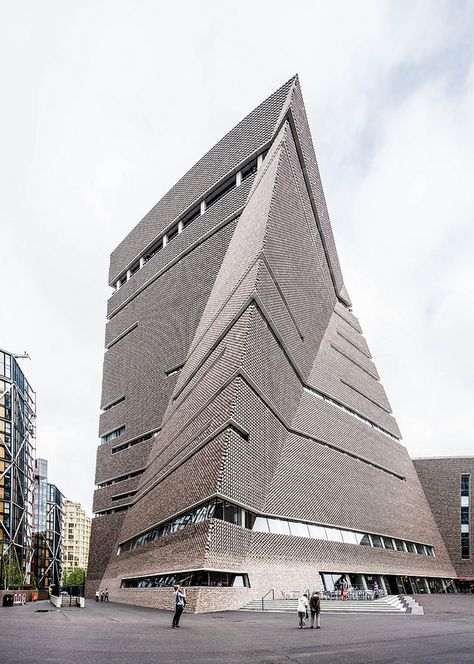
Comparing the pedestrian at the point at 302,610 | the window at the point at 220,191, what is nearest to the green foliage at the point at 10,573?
the window at the point at 220,191

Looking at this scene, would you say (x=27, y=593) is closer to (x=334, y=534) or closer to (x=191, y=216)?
(x=334, y=534)

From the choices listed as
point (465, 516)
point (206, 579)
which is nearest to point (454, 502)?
point (465, 516)

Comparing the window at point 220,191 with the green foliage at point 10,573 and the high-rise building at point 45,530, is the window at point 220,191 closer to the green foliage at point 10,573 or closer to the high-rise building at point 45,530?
the green foliage at point 10,573

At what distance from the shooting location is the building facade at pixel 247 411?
34.9 m

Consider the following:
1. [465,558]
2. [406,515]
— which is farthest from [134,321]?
[465,558]

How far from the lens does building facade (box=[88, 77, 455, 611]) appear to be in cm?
3491

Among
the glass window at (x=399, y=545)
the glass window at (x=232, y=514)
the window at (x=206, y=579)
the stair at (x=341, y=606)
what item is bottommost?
the stair at (x=341, y=606)

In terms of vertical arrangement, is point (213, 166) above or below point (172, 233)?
above

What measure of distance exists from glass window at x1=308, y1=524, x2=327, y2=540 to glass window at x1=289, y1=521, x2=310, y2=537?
0.62m

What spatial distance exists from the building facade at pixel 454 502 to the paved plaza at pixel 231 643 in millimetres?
47444

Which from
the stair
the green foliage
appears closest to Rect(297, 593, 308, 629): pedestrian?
the stair

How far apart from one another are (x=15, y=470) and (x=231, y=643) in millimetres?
75420

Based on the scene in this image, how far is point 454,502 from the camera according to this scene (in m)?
67.2

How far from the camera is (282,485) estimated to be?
128 feet
